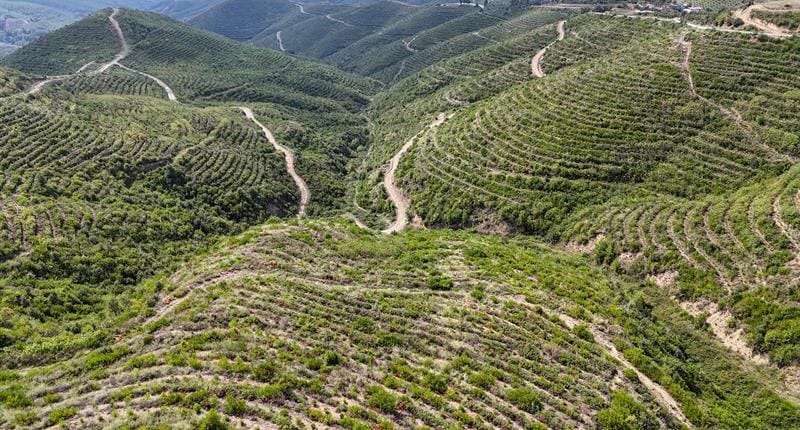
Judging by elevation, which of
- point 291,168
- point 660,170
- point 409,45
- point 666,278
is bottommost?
point 291,168

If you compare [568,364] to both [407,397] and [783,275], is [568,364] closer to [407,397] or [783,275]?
[407,397]

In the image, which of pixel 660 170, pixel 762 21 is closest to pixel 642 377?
pixel 660 170

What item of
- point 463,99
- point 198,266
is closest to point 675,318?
point 198,266

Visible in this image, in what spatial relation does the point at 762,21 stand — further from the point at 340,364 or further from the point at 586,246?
the point at 340,364

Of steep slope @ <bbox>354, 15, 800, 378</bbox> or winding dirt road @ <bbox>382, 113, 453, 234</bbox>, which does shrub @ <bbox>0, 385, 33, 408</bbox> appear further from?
winding dirt road @ <bbox>382, 113, 453, 234</bbox>

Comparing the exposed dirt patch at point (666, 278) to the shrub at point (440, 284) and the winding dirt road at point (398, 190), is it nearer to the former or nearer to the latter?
the shrub at point (440, 284)

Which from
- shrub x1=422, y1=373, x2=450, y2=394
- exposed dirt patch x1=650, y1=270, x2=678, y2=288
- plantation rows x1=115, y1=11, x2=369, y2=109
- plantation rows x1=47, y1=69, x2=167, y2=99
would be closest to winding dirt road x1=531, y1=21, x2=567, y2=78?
exposed dirt patch x1=650, y1=270, x2=678, y2=288
